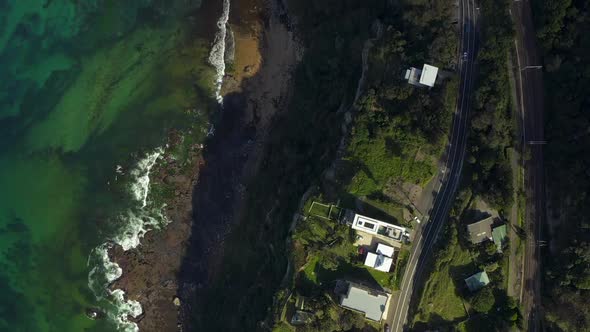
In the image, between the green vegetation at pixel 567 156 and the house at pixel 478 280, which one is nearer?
the green vegetation at pixel 567 156

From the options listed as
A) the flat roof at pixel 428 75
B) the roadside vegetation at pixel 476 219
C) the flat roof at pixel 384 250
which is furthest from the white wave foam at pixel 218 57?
the roadside vegetation at pixel 476 219

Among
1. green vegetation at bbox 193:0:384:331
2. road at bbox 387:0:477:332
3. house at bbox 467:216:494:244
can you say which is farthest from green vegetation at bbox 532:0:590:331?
green vegetation at bbox 193:0:384:331

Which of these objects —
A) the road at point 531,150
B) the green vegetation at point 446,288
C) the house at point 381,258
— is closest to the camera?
the road at point 531,150

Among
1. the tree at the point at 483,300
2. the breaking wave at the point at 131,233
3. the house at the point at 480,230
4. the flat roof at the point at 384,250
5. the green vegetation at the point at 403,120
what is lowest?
the breaking wave at the point at 131,233

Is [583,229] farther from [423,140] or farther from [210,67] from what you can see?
[210,67]

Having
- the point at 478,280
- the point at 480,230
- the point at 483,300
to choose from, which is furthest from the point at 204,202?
the point at 483,300

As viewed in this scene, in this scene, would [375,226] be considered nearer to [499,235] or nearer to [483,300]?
[499,235]

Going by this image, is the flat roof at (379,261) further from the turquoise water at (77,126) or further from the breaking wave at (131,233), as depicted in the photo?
the turquoise water at (77,126)
